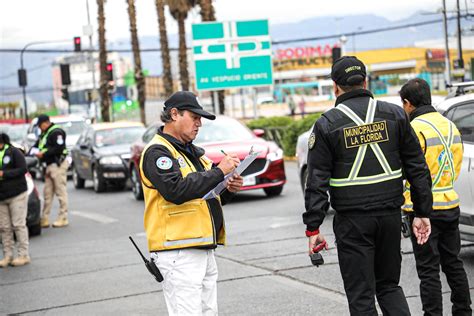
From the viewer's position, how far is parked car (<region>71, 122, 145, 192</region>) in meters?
22.4

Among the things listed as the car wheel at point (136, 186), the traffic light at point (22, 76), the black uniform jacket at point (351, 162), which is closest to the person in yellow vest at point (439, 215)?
the black uniform jacket at point (351, 162)

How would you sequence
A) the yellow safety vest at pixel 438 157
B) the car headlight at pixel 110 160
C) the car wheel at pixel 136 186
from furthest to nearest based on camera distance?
1. the car headlight at pixel 110 160
2. the car wheel at pixel 136 186
3. the yellow safety vest at pixel 438 157

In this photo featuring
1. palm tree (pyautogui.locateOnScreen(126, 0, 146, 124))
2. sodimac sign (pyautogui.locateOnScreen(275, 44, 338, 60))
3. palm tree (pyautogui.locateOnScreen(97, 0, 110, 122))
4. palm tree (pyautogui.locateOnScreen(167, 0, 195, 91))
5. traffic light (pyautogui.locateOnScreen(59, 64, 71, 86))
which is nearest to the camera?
palm tree (pyautogui.locateOnScreen(167, 0, 195, 91))

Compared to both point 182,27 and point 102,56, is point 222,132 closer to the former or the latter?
point 182,27

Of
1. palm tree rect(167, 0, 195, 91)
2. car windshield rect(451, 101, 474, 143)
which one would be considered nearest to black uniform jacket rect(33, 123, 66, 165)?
car windshield rect(451, 101, 474, 143)

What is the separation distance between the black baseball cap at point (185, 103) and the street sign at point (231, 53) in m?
24.3

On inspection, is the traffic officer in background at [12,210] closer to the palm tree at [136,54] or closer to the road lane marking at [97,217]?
the road lane marking at [97,217]

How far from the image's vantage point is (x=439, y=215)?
6691 mm

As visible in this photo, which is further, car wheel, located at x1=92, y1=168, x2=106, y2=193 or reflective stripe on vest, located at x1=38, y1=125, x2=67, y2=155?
car wheel, located at x1=92, y1=168, x2=106, y2=193

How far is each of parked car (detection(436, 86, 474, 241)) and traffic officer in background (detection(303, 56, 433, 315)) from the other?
3211 millimetres

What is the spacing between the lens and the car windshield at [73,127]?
100 feet

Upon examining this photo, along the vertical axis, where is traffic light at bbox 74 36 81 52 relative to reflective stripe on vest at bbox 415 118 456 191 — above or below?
above

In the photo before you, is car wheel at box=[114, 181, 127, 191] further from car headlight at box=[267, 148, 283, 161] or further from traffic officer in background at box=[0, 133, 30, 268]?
traffic officer in background at box=[0, 133, 30, 268]

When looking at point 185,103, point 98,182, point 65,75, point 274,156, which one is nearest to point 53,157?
point 274,156
